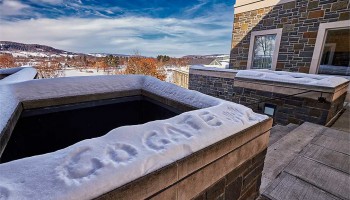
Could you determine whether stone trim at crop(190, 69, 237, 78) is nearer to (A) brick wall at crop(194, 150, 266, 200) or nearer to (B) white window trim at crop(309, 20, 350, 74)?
(B) white window trim at crop(309, 20, 350, 74)

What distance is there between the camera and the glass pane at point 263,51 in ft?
23.7

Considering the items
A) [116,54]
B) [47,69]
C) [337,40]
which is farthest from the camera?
[116,54]

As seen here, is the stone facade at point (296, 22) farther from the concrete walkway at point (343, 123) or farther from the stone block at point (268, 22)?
the concrete walkway at point (343, 123)

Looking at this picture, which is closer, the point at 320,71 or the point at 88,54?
the point at 320,71

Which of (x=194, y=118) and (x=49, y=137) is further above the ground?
(x=194, y=118)

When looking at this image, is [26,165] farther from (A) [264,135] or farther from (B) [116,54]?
(B) [116,54]

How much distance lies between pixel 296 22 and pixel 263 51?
147cm

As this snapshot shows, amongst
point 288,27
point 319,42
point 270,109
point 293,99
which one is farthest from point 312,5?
point 270,109

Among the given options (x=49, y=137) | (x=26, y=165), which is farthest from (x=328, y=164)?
(x=49, y=137)

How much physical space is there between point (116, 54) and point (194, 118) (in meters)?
50.5

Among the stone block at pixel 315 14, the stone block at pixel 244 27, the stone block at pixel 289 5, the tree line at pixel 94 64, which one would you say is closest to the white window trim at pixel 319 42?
the stone block at pixel 315 14

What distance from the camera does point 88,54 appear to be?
158 ft

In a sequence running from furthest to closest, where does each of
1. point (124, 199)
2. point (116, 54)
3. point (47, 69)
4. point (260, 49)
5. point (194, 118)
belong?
point (116, 54) < point (47, 69) < point (260, 49) < point (194, 118) < point (124, 199)

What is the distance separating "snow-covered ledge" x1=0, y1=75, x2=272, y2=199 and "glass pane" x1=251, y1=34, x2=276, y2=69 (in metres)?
6.61
